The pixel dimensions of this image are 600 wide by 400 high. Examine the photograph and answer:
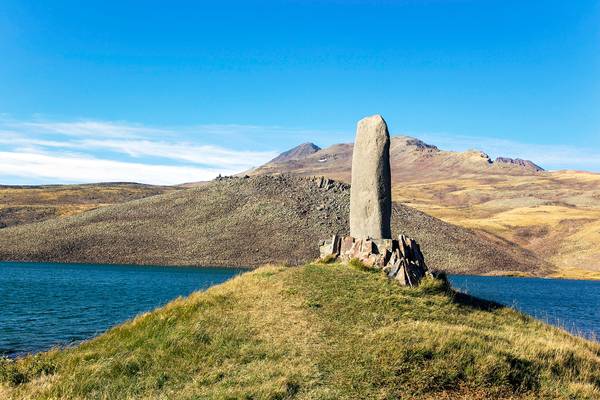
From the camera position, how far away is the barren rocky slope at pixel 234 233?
9444 centimetres

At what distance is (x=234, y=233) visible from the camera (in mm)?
102375

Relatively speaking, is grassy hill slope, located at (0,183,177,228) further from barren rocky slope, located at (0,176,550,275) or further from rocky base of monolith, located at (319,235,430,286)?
rocky base of monolith, located at (319,235,430,286)

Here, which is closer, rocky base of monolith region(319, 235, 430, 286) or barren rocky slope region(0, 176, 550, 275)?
rocky base of monolith region(319, 235, 430, 286)

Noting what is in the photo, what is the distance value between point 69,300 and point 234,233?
60860 mm

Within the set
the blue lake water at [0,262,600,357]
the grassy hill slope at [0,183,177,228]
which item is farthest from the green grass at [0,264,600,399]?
the grassy hill slope at [0,183,177,228]

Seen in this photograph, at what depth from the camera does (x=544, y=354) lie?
16.9 metres

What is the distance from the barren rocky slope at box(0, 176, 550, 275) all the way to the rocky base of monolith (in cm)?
5726

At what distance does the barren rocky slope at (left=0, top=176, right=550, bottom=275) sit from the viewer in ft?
310

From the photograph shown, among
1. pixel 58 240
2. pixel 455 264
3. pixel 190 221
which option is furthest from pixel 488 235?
pixel 58 240

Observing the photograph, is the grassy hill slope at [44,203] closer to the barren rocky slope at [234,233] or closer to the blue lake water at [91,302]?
the barren rocky slope at [234,233]

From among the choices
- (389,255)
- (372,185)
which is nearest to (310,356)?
(389,255)

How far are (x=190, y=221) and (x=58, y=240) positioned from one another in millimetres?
25730

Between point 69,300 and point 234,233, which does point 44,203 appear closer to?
point 234,233

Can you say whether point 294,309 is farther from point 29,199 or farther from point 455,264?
point 29,199
